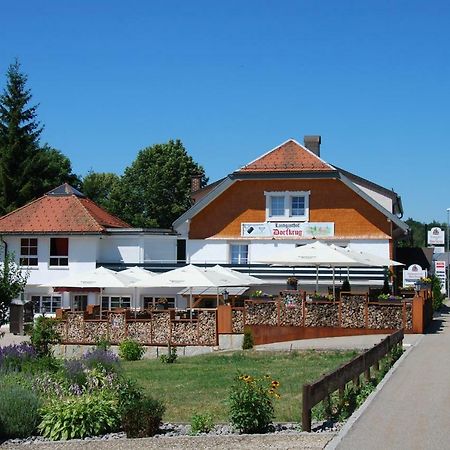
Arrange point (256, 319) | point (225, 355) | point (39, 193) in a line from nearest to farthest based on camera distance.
A: point (225, 355) < point (256, 319) < point (39, 193)

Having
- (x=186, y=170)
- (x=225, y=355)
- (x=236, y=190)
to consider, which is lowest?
(x=225, y=355)

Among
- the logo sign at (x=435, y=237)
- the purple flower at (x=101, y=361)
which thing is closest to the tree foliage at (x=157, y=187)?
the logo sign at (x=435, y=237)

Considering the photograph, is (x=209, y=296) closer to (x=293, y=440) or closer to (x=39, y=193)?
(x=293, y=440)

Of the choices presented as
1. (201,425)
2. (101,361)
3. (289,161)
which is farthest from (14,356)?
(289,161)

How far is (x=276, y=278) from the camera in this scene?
39531mm

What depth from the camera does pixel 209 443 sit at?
1146 cm

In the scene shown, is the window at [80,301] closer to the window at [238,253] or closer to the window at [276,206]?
the window at [238,253]

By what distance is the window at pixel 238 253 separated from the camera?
40.6 meters

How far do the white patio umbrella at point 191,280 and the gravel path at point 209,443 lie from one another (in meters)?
17.1

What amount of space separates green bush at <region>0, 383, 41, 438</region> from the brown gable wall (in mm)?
27399

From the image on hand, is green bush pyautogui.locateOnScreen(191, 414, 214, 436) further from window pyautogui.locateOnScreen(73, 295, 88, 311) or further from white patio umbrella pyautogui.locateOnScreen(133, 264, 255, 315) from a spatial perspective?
window pyautogui.locateOnScreen(73, 295, 88, 311)

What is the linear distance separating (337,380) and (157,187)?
6060 centimetres

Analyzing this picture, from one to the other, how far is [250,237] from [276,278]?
2.32 meters


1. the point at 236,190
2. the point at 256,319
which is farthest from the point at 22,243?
the point at 256,319
